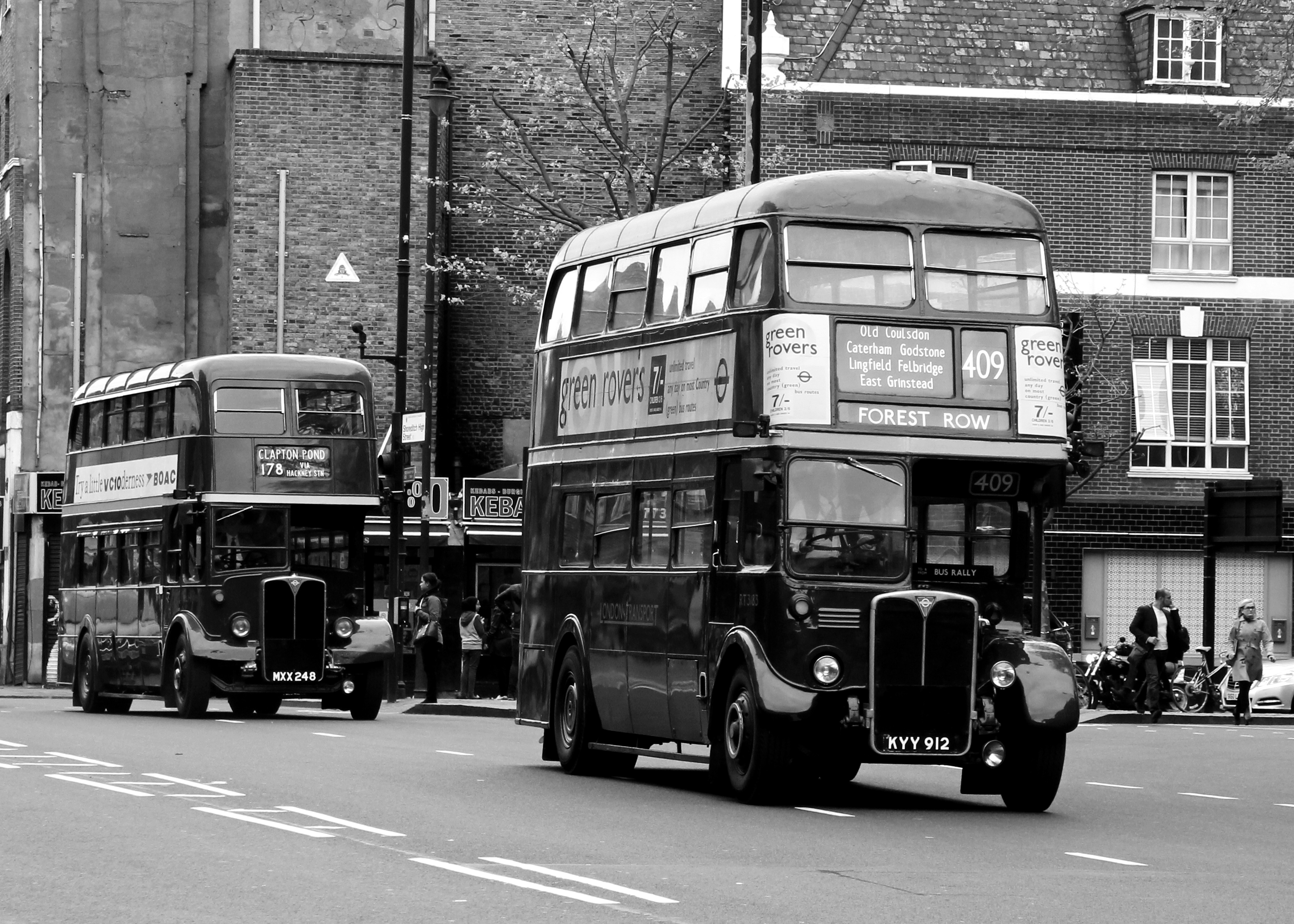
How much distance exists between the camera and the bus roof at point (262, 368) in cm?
2802

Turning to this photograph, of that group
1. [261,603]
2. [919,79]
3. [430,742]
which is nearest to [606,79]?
[919,79]

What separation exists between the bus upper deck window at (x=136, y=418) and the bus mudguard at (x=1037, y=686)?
15554mm

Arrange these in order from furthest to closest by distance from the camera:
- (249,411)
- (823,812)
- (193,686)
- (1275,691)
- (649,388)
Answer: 1. (1275,691)
2. (249,411)
3. (193,686)
4. (649,388)
5. (823,812)

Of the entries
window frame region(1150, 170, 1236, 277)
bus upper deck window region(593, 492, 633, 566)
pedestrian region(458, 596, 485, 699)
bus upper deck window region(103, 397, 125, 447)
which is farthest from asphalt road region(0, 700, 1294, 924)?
window frame region(1150, 170, 1236, 277)

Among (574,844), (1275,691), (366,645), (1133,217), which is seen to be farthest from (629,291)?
(1133,217)

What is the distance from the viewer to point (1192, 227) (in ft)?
129

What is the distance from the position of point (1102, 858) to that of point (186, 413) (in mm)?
17035

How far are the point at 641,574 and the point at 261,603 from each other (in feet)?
34.3

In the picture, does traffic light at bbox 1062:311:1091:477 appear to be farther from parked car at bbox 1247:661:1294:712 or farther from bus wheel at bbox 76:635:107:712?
bus wheel at bbox 76:635:107:712

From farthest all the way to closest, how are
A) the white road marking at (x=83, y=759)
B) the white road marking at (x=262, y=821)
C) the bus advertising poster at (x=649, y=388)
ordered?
1. the white road marking at (x=83, y=759)
2. the bus advertising poster at (x=649, y=388)
3. the white road marking at (x=262, y=821)

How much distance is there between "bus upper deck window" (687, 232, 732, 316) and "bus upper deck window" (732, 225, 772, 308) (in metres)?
0.13

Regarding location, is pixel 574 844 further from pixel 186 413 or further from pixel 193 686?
pixel 186 413

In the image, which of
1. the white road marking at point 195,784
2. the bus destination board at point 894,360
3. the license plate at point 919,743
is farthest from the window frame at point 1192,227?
the white road marking at point 195,784

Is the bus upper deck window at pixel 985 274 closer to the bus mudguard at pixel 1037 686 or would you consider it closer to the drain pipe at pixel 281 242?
the bus mudguard at pixel 1037 686
